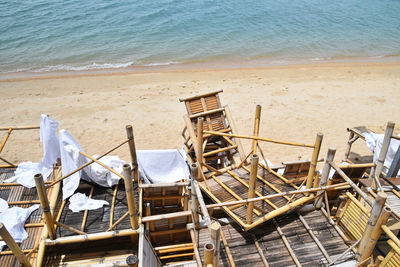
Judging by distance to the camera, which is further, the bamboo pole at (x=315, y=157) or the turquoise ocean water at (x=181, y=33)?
the turquoise ocean water at (x=181, y=33)

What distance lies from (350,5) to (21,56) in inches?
1476

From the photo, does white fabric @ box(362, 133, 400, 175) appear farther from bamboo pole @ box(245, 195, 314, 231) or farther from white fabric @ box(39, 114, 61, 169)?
white fabric @ box(39, 114, 61, 169)

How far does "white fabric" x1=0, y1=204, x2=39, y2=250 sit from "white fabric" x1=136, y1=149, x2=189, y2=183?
2.61 meters

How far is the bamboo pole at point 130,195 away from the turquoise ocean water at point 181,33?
1703cm

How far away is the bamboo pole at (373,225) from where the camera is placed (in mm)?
4023

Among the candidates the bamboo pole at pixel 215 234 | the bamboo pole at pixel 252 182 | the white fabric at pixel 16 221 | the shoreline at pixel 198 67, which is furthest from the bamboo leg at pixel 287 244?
the shoreline at pixel 198 67

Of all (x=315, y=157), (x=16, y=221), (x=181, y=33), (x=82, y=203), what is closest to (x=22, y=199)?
(x=16, y=221)

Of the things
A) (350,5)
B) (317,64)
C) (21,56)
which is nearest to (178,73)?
(317,64)

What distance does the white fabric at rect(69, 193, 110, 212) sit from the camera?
235 inches

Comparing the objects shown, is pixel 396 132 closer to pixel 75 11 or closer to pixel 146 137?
pixel 146 137

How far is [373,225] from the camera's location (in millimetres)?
4234

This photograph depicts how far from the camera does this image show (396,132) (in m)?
8.02

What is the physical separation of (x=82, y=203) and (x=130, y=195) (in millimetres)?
1723

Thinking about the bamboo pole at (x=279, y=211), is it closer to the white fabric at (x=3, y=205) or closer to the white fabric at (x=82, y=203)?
the white fabric at (x=82, y=203)
